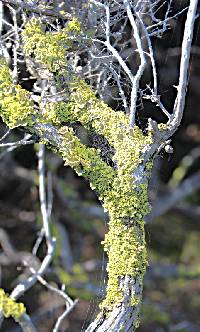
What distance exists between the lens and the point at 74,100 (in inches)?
63.6

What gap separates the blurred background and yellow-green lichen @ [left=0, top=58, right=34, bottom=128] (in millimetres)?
1837

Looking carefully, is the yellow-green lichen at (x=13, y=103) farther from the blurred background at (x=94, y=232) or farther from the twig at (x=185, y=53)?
the blurred background at (x=94, y=232)

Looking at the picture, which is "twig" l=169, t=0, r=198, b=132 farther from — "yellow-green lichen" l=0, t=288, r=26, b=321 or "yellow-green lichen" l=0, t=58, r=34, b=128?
"yellow-green lichen" l=0, t=288, r=26, b=321

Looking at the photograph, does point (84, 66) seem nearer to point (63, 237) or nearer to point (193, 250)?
point (63, 237)

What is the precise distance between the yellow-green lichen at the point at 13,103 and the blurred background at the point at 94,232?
1.84m

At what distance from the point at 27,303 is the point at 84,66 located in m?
2.28

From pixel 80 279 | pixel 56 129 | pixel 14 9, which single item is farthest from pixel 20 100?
pixel 80 279

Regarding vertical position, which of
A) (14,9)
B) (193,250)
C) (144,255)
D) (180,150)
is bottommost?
(144,255)

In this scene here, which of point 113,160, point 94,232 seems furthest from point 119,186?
point 94,232

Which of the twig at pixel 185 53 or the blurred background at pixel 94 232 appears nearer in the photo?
the twig at pixel 185 53

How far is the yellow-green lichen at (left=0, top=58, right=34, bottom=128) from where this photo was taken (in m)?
1.59

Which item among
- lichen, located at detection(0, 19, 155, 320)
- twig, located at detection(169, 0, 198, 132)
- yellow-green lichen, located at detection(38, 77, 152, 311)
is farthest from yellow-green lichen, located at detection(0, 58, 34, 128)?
twig, located at detection(169, 0, 198, 132)

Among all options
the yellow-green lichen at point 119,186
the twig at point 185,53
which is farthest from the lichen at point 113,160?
the twig at point 185,53

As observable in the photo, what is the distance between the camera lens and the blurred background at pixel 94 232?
3.67 meters
